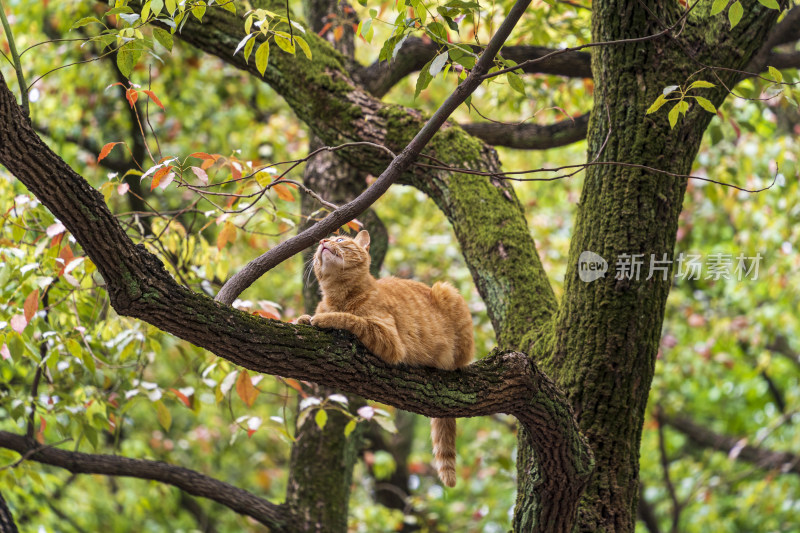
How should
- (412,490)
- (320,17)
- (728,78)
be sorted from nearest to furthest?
1. (728,78)
2. (320,17)
3. (412,490)

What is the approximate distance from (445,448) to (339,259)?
107cm

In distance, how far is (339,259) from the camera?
331cm

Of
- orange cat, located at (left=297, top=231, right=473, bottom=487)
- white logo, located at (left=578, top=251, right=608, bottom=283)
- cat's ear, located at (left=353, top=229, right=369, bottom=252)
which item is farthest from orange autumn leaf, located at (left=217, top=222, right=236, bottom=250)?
white logo, located at (left=578, top=251, right=608, bottom=283)

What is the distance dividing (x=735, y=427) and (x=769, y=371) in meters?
1.37

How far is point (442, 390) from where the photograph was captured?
107 inches

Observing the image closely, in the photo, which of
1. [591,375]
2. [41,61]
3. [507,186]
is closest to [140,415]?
[41,61]

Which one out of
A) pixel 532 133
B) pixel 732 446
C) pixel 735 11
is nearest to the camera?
pixel 735 11

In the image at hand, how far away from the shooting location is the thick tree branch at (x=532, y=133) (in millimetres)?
4570

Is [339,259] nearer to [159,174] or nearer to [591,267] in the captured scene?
[159,174]

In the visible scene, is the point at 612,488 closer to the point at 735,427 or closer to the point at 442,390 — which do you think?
the point at 442,390

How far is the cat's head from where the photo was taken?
3.32 m

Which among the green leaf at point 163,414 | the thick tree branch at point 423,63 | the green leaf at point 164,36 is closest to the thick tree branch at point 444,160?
the thick tree branch at point 423,63

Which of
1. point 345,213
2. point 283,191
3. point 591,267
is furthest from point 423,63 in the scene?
point 345,213

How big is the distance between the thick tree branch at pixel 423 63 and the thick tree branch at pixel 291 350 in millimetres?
2337
